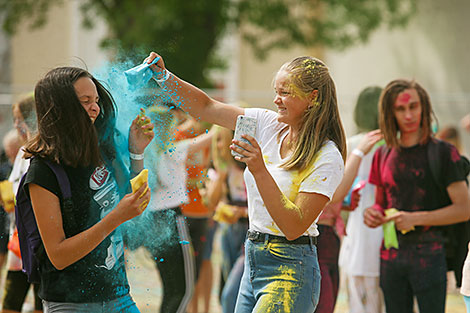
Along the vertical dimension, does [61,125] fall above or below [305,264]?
above

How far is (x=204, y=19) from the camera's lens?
517 inches

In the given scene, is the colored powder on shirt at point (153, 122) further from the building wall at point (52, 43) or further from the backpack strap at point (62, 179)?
the building wall at point (52, 43)

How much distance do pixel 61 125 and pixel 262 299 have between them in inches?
45.8

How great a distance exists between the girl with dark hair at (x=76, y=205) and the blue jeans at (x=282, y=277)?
563mm

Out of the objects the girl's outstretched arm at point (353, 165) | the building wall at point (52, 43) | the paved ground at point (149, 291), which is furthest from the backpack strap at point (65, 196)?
the building wall at point (52, 43)

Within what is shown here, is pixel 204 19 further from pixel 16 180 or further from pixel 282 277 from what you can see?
pixel 282 277

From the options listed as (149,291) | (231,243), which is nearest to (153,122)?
(149,291)

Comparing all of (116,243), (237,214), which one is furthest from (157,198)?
(237,214)

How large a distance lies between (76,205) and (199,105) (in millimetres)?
862

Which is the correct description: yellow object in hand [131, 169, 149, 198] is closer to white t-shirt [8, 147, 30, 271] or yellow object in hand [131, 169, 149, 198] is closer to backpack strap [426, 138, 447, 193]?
white t-shirt [8, 147, 30, 271]

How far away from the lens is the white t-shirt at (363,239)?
179 inches

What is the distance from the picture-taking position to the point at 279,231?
9.52 ft

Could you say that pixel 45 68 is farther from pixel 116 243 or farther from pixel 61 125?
pixel 116 243

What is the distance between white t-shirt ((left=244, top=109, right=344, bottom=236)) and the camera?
9.29 ft
